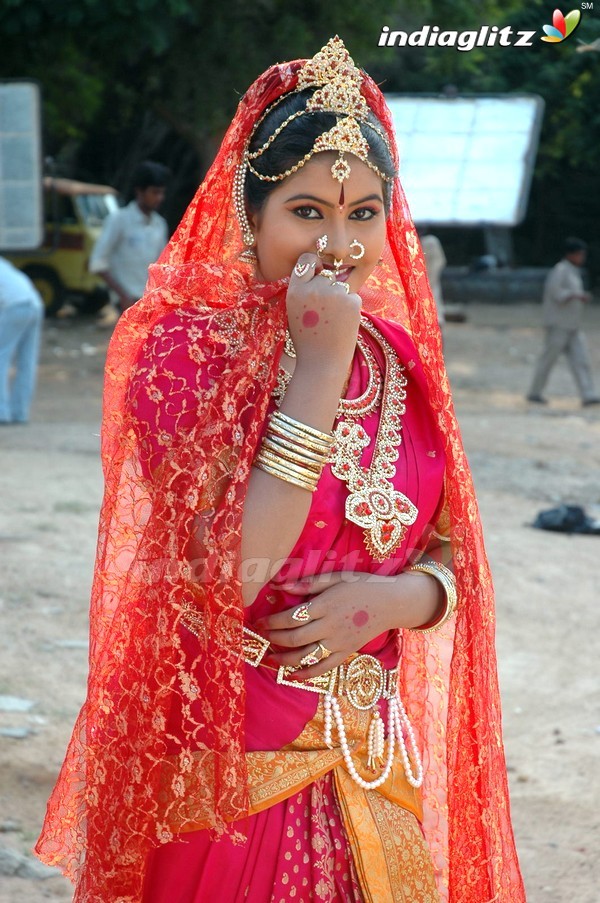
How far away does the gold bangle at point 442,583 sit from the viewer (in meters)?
1.86

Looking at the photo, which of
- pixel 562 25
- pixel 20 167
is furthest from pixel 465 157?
pixel 562 25

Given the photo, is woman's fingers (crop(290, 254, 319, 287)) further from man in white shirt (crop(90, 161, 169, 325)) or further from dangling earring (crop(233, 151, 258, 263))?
man in white shirt (crop(90, 161, 169, 325))

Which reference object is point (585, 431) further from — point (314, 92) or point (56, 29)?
point (314, 92)

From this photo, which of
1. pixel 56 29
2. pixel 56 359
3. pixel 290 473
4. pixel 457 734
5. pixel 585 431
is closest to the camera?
pixel 290 473

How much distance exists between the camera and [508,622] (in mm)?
5684

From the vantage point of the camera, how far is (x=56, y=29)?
45.1 ft

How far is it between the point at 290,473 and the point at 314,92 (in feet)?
1.90

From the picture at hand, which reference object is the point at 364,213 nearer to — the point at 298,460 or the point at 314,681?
the point at 298,460

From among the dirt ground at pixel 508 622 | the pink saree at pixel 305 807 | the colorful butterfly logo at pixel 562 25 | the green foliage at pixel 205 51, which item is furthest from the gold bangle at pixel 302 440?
the green foliage at pixel 205 51

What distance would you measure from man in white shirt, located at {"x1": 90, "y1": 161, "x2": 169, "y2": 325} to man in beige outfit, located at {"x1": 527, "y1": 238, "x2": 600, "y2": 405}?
5013 millimetres

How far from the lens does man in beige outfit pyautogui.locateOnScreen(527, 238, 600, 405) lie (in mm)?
12664

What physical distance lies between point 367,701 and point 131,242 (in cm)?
798

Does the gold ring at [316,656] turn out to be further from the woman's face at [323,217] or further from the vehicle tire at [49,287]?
the vehicle tire at [49,287]

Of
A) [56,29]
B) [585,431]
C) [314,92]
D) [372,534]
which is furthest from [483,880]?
[56,29]
